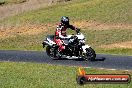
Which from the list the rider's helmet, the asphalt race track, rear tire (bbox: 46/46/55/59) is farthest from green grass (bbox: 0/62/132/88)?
the rider's helmet

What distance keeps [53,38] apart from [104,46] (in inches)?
325

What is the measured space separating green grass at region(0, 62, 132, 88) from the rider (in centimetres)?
345

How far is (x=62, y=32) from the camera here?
76.2 ft

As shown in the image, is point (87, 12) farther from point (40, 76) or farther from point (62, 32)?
point (40, 76)

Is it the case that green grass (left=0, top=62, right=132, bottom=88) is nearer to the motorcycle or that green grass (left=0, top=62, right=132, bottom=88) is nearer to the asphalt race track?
the asphalt race track

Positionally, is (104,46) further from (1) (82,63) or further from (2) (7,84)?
(2) (7,84)

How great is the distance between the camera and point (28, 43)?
34.9 m

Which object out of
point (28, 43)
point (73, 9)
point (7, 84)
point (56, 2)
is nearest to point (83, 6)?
point (73, 9)

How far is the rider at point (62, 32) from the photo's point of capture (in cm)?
2295

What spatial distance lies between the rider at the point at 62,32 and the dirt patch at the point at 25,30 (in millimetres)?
16247

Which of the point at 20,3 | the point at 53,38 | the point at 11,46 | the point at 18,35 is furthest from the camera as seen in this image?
the point at 20,3

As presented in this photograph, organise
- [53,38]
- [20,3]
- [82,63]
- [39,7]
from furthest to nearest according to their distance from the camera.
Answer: [20,3], [39,7], [53,38], [82,63]

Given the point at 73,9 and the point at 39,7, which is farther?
the point at 39,7

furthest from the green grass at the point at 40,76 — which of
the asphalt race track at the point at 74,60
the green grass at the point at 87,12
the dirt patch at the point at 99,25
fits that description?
the green grass at the point at 87,12
